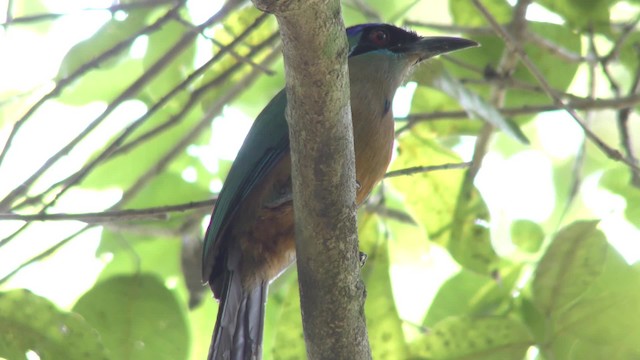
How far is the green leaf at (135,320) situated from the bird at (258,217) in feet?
0.69

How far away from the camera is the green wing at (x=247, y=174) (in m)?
3.16

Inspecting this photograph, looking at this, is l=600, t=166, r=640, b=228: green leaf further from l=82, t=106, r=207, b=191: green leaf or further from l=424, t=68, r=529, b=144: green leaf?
l=82, t=106, r=207, b=191: green leaf

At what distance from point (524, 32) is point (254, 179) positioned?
1296mm

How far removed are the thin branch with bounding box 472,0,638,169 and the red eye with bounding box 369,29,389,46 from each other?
40 cm

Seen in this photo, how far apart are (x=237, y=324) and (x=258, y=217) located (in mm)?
364

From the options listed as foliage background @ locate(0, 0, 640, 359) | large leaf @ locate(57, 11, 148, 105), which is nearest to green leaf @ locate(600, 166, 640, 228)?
foliage background @ locate(0, 0, 640, 359)

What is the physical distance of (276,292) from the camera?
4.04 metres

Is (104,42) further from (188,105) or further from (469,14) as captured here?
(469,14)

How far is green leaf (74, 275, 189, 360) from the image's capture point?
128 inches

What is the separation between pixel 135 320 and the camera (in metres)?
3.30

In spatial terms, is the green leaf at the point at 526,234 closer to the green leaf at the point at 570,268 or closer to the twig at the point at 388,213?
the green leaf at the point at 570,268

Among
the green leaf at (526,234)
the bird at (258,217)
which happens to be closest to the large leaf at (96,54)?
the bird at (258,217)

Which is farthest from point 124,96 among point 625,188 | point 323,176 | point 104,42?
point 625,188

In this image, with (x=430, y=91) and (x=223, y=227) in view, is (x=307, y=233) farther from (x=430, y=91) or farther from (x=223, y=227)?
(x=430, y=91)
